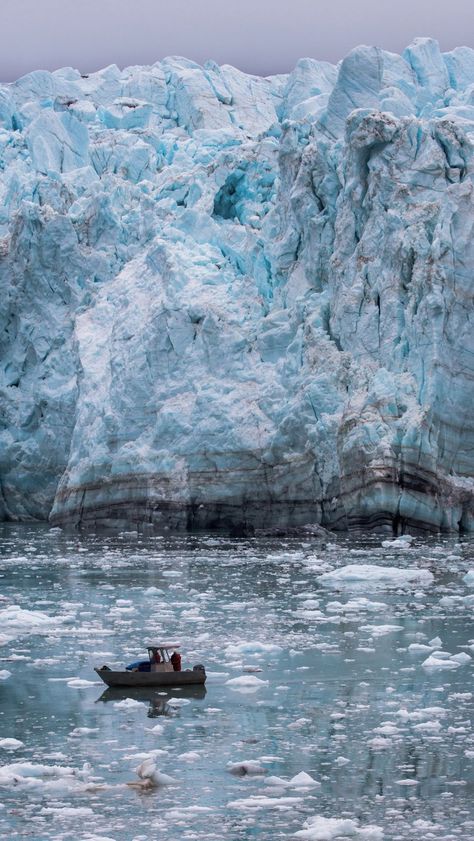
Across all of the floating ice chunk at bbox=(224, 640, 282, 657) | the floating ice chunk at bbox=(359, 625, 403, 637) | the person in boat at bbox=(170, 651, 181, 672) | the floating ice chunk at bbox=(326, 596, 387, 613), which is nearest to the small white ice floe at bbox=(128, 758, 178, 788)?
the person in boat at bbox=(170, 651, 181, 672)

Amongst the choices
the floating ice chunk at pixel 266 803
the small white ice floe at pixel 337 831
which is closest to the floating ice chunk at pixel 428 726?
the floating ice chunk at pixel 266 803

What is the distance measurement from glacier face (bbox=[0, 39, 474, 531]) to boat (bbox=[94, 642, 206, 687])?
1364cm

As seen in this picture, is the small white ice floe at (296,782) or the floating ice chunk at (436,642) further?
the floating ice chunk at (436,642)

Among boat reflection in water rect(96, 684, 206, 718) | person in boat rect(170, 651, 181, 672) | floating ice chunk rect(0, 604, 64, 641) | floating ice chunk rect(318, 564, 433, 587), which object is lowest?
floating ice chunk rect(318, 564, 433, 587)

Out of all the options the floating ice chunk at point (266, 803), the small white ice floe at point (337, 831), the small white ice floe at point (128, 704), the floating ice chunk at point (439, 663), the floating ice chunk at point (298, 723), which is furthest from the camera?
the floating ice chunk at point (439, 663)

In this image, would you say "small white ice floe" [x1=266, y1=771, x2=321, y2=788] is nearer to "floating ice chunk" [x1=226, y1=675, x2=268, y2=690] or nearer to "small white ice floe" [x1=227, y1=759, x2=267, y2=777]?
"small white ice floe" [x1=227, y1=759, x2=267, y2=777]

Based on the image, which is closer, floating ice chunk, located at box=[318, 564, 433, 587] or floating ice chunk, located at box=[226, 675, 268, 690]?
floating ice chunk, located at box=[226, 675, 268, 690]

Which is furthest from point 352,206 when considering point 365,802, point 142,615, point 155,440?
point 365,802

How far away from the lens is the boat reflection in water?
11.5 metres

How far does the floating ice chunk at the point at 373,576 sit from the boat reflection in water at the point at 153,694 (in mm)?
6775

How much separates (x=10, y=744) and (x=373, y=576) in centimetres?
977

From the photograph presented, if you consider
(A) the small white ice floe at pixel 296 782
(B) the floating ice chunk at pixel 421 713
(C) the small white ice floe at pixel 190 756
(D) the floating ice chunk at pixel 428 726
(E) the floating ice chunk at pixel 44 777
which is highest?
(A) the small white ice floe at pixel 296 782

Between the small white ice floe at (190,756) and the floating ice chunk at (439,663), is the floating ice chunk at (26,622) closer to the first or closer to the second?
the floating ice chunk at (439,663)

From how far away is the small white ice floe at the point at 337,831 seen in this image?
24.9ft
